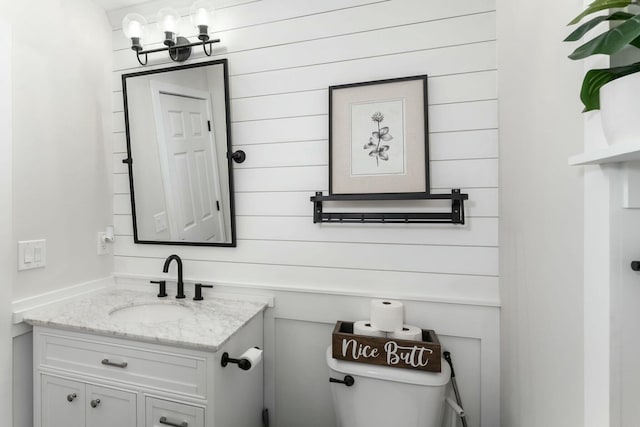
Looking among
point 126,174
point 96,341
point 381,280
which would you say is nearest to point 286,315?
point 381,280

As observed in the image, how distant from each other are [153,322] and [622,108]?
5.63 feet

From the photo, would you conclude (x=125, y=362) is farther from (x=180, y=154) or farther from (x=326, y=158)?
(x=326, y=158)

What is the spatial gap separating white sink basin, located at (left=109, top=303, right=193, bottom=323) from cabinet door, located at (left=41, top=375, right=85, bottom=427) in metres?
0.32

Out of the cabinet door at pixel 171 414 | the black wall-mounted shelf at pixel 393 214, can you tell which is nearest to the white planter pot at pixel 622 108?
the black wall-mounted shelf at pixel 393 214

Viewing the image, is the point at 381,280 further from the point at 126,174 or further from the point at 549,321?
the point at 126,174

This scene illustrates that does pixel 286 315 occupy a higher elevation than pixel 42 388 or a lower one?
higher

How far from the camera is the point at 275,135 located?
164 centimetres

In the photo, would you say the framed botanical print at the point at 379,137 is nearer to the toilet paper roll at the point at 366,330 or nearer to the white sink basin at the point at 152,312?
the toilet paper roll at the point at 366,330

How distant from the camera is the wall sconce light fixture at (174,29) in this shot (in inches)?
63.2

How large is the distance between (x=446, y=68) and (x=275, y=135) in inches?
32.9

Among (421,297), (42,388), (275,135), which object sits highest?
(275,135)

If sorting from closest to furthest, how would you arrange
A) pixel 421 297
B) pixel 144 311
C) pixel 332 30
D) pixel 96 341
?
pixel 96 341 < pixel 421 297 < pixel 332 30 < pixel 144 311

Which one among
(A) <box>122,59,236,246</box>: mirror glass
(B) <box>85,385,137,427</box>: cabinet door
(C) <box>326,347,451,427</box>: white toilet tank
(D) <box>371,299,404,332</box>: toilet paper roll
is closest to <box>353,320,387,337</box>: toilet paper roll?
(D) <box>371,299,404,332</box>: toilet paper roll

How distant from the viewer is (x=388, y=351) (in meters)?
1.26
